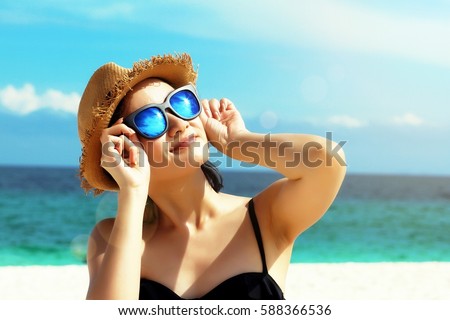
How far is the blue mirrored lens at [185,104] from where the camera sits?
321 cm

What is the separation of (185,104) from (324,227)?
27147 millimetres

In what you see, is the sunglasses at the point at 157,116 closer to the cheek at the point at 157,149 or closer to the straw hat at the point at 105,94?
the cheek at the point at 157,149

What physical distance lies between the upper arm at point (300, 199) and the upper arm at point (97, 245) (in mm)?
892

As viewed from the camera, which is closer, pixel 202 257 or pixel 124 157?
pixel 124 157

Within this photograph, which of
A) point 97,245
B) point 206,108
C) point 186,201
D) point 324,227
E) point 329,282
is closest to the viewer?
point 97,245

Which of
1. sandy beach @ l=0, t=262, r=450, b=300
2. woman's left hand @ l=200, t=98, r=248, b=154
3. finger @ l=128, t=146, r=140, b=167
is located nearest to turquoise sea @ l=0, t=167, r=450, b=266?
sandy beach @ l=0, t=262, r=450, b=300

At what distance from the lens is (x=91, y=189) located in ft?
11.7

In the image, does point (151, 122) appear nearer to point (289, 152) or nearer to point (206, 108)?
point (206, 108)

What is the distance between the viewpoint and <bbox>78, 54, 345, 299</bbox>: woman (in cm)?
298

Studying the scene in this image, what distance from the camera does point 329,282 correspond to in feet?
37.8

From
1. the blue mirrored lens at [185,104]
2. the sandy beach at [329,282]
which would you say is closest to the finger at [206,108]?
the blue mirrored lens at [185,104]

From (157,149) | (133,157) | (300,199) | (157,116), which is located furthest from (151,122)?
(300,199)

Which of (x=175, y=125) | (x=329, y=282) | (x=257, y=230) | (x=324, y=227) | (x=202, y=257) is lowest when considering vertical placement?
(x=202, y=257)

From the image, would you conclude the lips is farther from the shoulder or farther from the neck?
the shoulder
